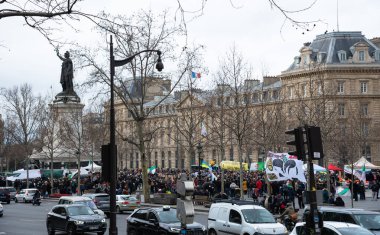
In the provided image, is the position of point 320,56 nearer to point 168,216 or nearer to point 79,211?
point 79,211

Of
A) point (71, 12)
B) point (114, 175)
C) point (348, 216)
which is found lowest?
point (348, 216)

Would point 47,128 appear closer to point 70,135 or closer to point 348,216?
point 70,135

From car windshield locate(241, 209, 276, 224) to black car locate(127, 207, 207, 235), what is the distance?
1.51m

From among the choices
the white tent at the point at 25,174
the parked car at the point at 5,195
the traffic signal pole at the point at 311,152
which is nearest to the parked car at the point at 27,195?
the parked car at the point at 5,195

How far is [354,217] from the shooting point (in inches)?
815

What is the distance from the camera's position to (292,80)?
305 ft

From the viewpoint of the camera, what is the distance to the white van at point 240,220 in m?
23.2

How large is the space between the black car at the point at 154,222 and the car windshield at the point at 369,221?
5336 mm

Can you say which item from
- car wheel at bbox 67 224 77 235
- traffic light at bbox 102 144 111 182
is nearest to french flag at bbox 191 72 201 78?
car wheel at bbox 67 224 77 235

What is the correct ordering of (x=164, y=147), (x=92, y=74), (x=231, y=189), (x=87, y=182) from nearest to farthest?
(x=231, y=189), (x=92, y=74), (x=87, y=182), (x=164, y=147)

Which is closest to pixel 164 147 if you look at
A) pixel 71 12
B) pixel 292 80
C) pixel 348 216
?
pixel 292 80

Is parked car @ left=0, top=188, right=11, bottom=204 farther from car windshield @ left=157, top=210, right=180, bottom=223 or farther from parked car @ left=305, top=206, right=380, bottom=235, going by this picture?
parked car @ left=305, top=206, right=380, bottom=235

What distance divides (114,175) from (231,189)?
1067 inches

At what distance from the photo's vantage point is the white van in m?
23.2
